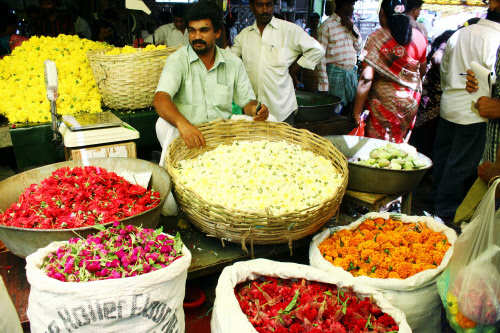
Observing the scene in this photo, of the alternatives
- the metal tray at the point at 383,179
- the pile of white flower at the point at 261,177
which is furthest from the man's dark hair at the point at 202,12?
the metal tray at the point at 383,179

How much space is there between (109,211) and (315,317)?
1.05m

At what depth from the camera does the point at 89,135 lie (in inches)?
86.5

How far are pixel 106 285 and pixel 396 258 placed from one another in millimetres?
1509

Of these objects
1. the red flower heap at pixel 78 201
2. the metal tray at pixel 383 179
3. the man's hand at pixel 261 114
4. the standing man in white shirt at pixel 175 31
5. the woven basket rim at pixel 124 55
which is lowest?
the metal tray at pixel 383 179

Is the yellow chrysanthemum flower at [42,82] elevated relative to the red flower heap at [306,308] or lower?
elevated

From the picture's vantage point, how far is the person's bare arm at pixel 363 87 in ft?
12.2

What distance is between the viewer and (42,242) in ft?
4.99

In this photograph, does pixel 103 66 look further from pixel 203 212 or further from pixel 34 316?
pixel 34 316

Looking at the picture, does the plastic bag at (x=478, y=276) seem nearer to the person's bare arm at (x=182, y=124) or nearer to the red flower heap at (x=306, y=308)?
the red flower heap at (x=306, y=308)

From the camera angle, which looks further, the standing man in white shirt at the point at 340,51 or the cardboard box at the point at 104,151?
the standing man in white shirt at the point at 340,51

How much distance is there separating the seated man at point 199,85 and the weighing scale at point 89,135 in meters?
0.30

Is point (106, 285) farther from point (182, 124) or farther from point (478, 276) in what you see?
point (478, 276)

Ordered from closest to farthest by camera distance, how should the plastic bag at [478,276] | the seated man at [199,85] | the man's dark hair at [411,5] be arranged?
the plastic bag at [478,276]
the seated man at [199,85]
the man's dark hair at [411,5]

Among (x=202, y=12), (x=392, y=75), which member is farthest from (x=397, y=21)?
(x=202, y=12)
